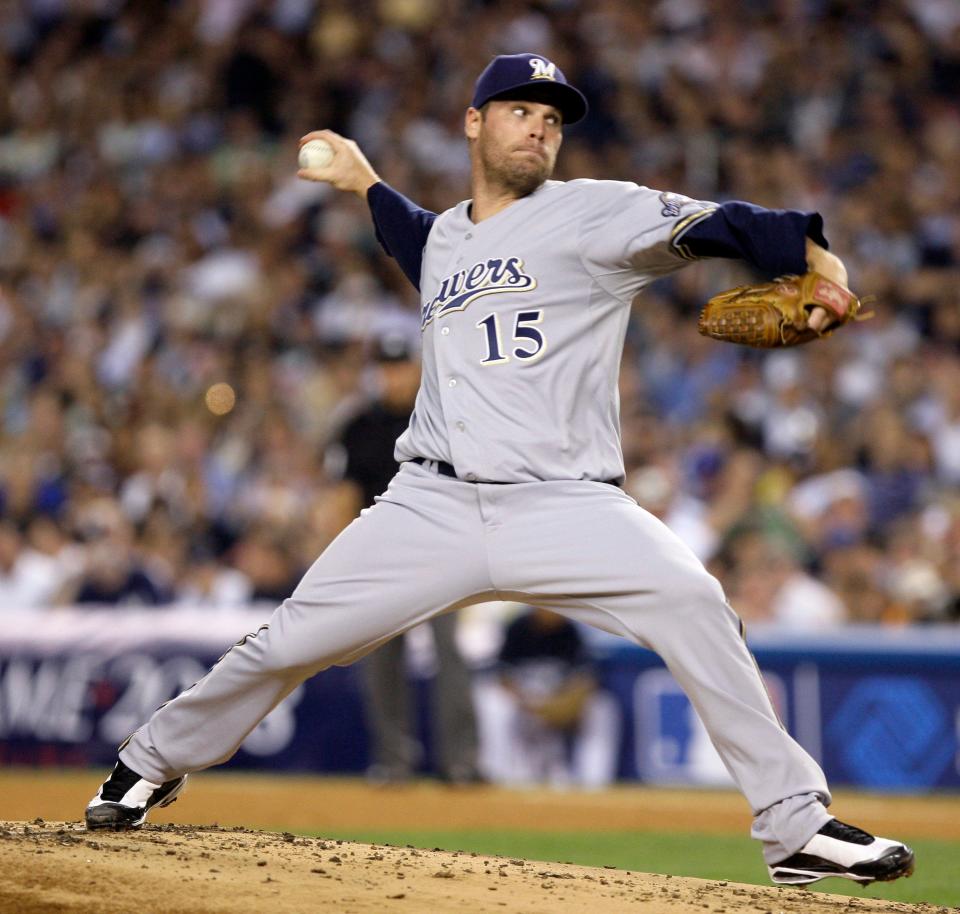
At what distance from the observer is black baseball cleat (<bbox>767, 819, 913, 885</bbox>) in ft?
12.3

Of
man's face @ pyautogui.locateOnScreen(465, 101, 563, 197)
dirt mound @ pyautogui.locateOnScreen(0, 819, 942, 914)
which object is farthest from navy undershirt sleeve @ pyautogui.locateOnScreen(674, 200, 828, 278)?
dirt mound @ pyautogui.locateOnScreen(0, 819, 942, 914)

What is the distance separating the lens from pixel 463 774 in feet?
27.0

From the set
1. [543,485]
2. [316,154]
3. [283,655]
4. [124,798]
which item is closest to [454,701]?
[124,798]

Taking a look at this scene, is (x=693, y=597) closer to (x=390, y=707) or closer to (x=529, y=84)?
(x=529, y=84)

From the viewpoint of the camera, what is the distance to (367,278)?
41.8 ft

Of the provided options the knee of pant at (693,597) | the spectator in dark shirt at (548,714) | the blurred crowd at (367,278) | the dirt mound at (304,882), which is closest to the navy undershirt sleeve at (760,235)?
the knee of pant at (693,597)

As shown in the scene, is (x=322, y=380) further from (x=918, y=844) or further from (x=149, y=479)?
(x=918, y=844)

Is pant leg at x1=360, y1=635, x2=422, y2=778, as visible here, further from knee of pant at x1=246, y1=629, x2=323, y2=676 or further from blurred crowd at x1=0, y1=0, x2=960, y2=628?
knee of pant at x1=246, y1=629, x2=323, y2=676

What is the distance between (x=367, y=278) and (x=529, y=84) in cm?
861

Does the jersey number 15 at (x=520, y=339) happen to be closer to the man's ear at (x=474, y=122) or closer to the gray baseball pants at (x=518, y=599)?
the gray baseball pants at (x=518, y=599)

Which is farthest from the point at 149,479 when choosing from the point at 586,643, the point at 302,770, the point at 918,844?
the point at 918,844

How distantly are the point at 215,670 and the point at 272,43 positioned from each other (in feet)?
38.5

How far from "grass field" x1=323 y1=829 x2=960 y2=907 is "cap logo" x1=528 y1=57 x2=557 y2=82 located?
270 cm

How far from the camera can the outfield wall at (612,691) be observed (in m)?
8.51
